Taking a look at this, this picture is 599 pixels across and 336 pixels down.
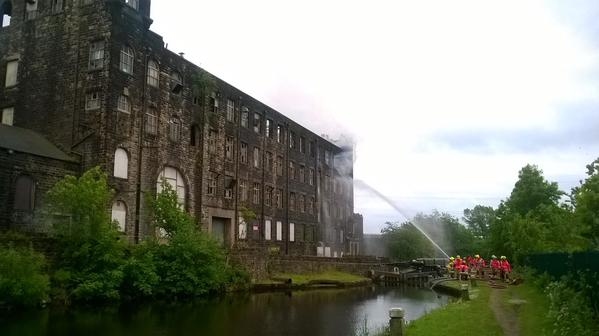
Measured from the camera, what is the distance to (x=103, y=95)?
33188 mm

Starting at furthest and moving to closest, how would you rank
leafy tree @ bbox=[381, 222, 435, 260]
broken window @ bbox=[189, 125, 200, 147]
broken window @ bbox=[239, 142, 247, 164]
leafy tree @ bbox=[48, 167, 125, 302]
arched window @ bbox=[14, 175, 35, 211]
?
leafy tree @ bbox=[381, 222, 435, 260], broken window @ bbox=[239, 142, 247, 164], broken window @ bbox=[189, 125, 200, 147], arched window @ bbox=[14, 175, 35, 211], leafy tree @ bbox=[48, 167, 125, 302]

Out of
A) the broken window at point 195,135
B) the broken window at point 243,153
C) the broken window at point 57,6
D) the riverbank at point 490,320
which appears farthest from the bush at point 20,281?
the broken window at point 243,153

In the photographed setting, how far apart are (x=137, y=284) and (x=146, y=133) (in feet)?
39.0

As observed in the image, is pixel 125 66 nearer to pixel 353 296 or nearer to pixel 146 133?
pixel 146 133

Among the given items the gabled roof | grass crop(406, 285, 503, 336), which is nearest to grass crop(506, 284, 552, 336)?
grass crop(406, 285, 503, 336)

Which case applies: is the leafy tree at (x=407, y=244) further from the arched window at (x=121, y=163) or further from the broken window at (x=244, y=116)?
the arched window at (x=121, y=163)

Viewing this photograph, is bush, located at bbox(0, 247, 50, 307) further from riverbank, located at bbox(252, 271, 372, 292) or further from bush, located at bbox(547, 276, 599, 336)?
bush, located at bbox(547, 276, 599, 336)

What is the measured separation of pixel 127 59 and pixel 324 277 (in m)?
22.7

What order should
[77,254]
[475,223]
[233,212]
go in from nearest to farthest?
1. [77,254]
2. [233,212]
3. [475,223]

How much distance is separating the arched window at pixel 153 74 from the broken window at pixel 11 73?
903cm

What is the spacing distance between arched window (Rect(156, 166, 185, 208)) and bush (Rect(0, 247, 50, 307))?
556 inches

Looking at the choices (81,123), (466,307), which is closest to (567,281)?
(466,307)

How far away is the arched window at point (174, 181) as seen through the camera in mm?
36938

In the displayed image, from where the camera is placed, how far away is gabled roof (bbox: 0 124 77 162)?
28.7m
